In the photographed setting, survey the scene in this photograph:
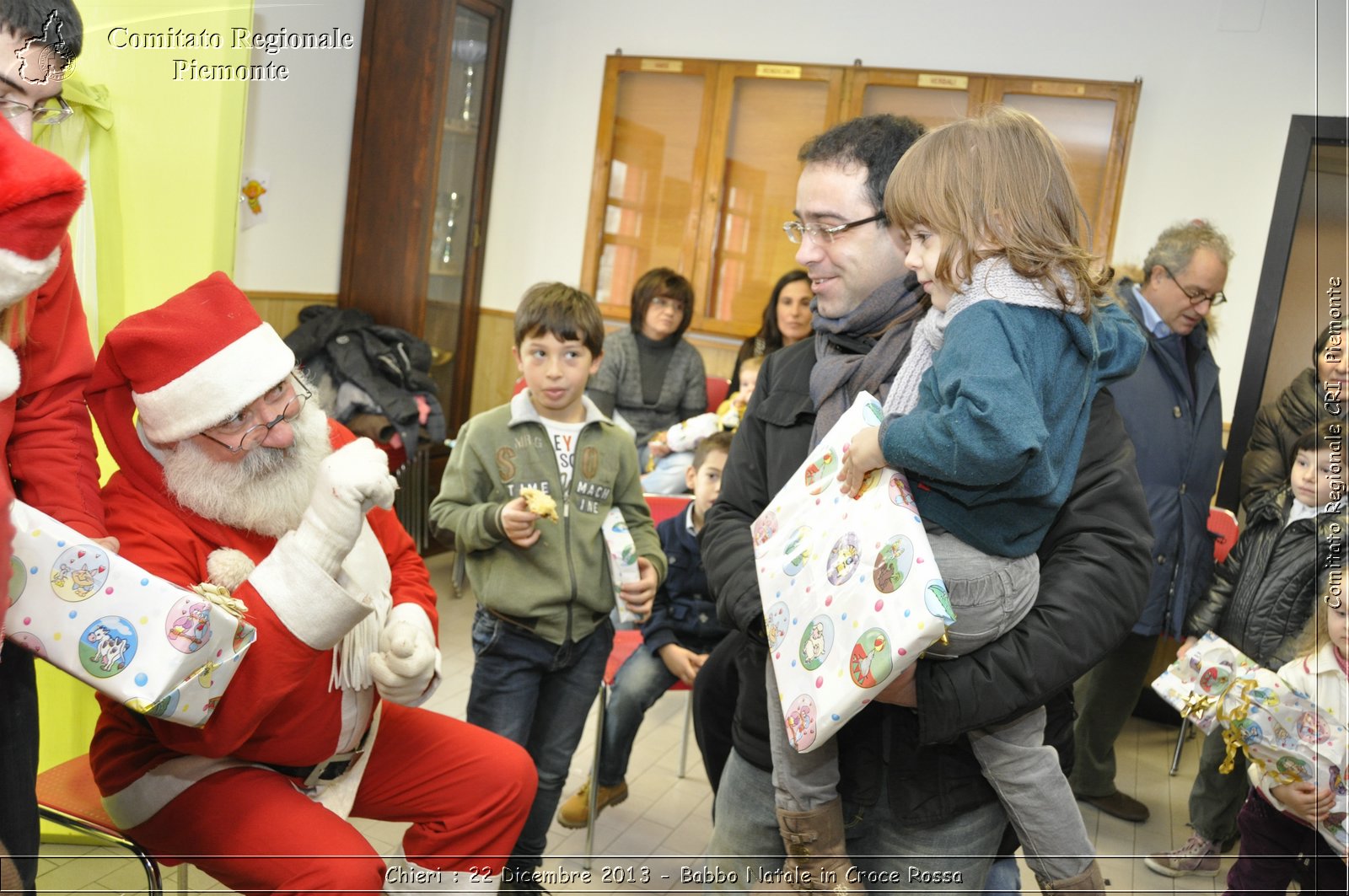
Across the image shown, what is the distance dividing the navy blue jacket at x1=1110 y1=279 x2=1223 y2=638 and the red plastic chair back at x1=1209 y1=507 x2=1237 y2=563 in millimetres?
11

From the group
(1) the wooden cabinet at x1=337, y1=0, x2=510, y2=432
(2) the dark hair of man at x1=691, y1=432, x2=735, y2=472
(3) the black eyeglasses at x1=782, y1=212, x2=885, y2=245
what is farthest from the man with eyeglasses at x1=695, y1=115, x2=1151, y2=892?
(2) the dark hair of man at x1=691, y1=432, x2=735, y2=472

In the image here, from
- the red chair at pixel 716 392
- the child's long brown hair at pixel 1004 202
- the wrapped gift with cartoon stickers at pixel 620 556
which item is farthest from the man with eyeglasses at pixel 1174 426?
the red chair at pixel 716 392

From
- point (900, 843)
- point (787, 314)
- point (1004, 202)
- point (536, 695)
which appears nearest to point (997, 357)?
point (1004, 202)

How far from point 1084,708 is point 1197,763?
0.22 metres

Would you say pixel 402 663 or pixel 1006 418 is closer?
pixel 1006 418

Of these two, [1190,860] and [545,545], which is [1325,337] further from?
[545,545]

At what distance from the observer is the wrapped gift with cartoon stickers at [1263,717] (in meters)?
1.33

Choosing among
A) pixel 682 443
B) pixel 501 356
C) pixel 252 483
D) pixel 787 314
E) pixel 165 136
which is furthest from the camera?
pixel 787 314

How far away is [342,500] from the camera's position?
3.41 ft

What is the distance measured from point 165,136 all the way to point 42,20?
196mm

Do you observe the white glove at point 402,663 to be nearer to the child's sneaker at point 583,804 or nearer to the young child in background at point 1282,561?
the child's sneaker at point 583,804

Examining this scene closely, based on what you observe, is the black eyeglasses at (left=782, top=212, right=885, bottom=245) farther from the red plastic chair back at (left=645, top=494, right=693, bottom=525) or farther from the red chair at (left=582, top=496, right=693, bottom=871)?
the red plastic chair back at (left=645, top=494, right=693, bottom=525)

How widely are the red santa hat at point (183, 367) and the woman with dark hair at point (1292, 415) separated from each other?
136cm

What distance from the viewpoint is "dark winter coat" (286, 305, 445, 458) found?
1.35 meters
